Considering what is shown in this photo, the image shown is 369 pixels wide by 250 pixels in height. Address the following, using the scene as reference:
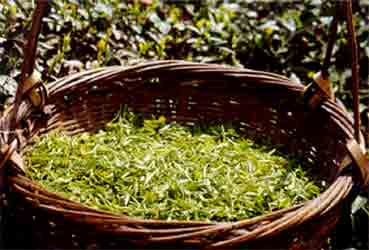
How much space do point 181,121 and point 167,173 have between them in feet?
1.28

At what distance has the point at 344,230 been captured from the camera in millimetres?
1590

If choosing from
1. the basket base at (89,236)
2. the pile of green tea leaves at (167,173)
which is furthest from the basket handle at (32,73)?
the basket base at (89,236)

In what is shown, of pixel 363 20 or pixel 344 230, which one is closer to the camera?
pixel 344 230

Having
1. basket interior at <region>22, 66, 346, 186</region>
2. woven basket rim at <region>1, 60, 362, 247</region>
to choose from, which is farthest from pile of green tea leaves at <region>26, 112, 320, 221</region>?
woven basket rim at <region>1, 60, 362, 247</region>

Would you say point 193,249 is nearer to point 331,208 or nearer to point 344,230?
point 331,208

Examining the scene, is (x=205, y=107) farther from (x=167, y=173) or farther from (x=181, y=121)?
(x=167, y=173)

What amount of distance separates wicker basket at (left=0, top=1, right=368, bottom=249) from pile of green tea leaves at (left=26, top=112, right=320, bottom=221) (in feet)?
0.23

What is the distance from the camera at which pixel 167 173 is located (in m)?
1.45

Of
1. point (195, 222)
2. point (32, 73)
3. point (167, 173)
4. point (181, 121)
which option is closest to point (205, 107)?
point (181, 121)

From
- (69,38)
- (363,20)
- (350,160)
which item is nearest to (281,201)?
(350,160)

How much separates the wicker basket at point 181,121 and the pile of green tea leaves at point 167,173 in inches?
2.8

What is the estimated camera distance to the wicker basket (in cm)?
110

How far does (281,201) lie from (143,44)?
0.92m

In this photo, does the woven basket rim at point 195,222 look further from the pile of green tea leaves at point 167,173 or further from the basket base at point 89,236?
the pile of green tea leaves at point 167,173
